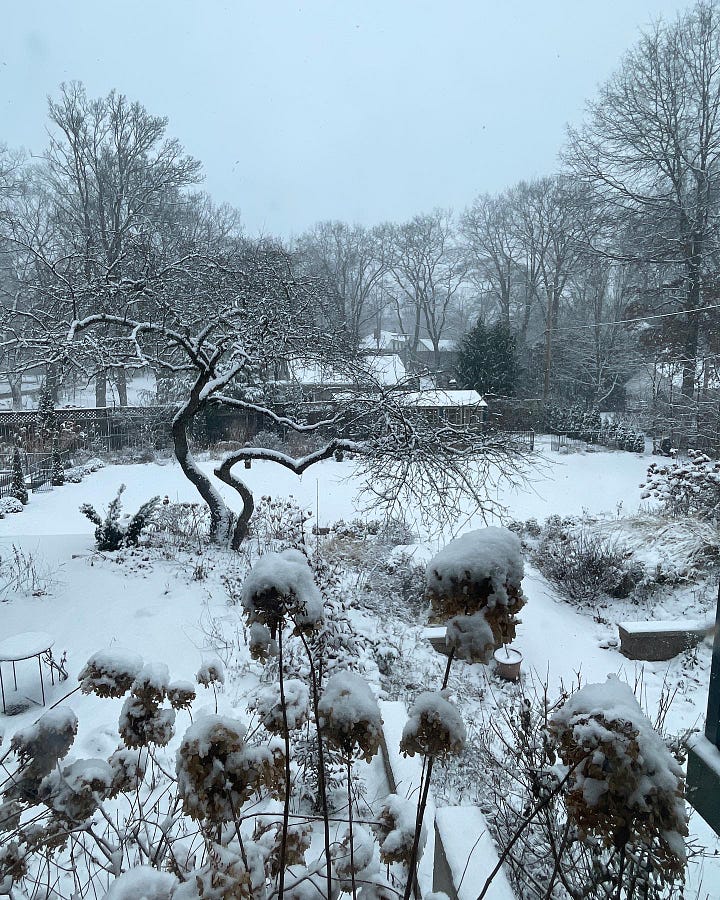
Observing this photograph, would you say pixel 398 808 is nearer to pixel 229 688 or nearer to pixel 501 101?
pixel 229 688

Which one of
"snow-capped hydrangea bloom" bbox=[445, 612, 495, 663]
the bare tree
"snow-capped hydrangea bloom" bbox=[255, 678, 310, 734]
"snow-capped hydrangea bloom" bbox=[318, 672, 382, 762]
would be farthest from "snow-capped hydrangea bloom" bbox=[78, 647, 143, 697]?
the bare tree

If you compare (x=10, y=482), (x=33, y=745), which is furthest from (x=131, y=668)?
(x=10, y=482)

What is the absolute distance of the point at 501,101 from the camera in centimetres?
2362

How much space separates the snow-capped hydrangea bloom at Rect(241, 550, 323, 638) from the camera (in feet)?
2.89

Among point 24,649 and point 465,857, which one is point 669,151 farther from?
point 24,649

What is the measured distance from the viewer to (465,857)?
1684 mm

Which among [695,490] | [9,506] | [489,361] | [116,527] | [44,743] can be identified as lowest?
[9,506]

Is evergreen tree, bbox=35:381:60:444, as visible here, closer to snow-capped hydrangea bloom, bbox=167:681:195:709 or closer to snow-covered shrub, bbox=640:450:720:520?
snow-covered shrub, bbox=640:450:720:520

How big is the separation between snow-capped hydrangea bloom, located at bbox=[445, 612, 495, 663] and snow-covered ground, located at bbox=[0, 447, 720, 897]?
6.72ft

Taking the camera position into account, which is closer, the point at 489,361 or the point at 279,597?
the point at 279,597

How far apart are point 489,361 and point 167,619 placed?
15.7 meters

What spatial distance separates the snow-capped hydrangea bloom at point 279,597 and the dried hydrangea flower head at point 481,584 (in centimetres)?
22

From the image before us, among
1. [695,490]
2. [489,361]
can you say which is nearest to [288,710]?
[695,490]

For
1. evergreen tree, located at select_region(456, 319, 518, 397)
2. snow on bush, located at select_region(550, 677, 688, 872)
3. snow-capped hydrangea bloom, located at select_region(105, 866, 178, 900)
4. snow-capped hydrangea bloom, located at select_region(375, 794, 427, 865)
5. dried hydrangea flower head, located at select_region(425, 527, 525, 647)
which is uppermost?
evergreen tree, located at select_region(456, 319, 518, 397)
